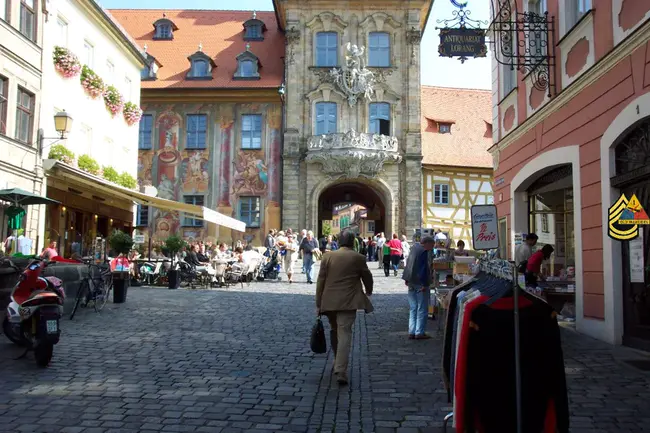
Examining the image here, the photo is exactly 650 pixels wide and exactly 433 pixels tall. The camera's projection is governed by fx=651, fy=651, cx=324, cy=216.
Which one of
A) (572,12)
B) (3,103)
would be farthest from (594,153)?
(3,103)

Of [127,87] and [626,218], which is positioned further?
[127,87]

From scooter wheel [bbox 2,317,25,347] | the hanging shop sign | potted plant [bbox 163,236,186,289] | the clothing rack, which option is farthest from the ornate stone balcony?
the clothing rack

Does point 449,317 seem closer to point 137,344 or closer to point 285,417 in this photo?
point 285,417

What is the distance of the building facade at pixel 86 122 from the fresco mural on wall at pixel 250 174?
22.5 ft

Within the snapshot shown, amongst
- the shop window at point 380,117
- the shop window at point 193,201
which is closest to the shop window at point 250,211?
the shop window at point 193,201

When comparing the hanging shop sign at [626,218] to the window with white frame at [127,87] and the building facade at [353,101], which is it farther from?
the building facade at [353,101]

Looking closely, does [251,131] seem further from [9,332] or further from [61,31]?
[9,332]

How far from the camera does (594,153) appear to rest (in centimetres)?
962

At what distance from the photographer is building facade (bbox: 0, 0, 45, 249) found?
16.9m

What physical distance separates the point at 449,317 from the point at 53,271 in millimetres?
7895

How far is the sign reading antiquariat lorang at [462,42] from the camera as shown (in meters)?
12.0

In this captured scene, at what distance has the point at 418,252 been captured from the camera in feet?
31.6

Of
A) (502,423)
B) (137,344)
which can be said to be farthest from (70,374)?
(502,423)

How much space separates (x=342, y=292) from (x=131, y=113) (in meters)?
21.9
